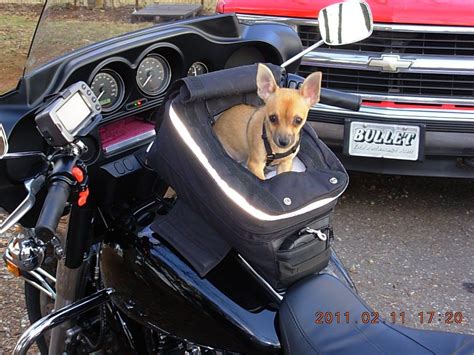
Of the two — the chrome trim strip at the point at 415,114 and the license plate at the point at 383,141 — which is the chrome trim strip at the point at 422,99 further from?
the license plate at the point at 383,141

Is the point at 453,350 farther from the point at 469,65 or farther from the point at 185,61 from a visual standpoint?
the point at 469,65

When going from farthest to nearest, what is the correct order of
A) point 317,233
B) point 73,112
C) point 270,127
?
1. point 270,127
2. point 317,233
3. point 73,112

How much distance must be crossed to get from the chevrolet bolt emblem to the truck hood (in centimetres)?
22

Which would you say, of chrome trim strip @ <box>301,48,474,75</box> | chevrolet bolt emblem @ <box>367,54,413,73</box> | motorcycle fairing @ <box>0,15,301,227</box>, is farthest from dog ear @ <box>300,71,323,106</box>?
chevrolet bolt emblem @ <box>367,54,413,73</box>

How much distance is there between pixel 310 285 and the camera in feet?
5.19

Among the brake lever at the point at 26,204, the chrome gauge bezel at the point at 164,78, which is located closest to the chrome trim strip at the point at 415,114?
the chrome gauge bezel at the point at 164,78

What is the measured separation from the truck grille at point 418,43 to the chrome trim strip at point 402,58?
5 centimetres

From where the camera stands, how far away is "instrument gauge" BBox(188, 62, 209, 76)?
2.06 meters

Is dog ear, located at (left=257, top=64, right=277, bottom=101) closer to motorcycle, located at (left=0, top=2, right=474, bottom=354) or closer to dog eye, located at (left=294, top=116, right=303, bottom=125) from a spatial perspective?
motorcycle, located at (left=0, top=2, right=474, bottom=354)

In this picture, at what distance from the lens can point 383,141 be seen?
396 cm

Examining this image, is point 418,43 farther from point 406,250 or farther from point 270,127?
point 270,127

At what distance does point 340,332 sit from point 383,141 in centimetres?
264

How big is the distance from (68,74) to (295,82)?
2.87 feet

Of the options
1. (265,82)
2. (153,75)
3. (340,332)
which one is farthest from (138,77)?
(340,332)
